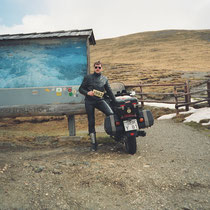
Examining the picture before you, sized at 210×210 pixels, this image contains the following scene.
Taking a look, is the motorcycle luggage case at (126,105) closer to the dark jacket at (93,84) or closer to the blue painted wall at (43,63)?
the dark jacket at (93,84)

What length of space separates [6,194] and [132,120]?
2.96m

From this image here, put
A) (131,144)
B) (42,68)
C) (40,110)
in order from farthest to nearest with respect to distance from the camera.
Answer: (42,68) < (40,110) < (131,144)

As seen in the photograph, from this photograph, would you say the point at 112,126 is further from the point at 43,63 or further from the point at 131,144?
the point at 43,63

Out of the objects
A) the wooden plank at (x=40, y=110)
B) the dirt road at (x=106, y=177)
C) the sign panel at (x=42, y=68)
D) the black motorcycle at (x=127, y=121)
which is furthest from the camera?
the sign panel at (x=42, y=68)

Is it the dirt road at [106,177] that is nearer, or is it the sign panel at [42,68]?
the dirt road at [106,177]

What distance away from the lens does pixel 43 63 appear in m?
7.52

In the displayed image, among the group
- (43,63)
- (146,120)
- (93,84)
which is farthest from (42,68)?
(146,120)

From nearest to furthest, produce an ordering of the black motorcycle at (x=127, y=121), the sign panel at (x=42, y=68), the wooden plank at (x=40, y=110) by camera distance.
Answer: the black motorcycle at (x=127, y=121), the wooden plank at (x=40, y=110), the sign panel at (x=42, y=68)

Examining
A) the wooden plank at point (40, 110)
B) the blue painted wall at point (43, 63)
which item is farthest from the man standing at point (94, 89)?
the blue painted wall at point (43, 63)

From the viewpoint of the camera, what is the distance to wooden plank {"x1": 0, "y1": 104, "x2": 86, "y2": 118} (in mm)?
7227

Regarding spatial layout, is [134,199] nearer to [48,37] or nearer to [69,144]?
[69,144]

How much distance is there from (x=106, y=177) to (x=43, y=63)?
16.4 feet

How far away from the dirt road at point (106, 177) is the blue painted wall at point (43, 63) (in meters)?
2.33

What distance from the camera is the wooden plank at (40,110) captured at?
285 inches
